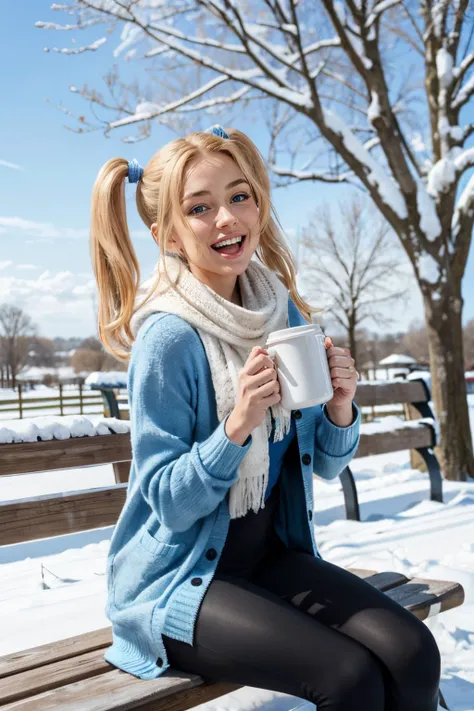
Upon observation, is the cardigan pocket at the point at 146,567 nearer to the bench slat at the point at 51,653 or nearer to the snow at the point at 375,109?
the bench slat at the point at 51,653

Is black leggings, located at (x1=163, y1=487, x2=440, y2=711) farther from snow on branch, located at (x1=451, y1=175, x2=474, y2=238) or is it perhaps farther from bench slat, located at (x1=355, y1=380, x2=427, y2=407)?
snow on branch, located at (x1=451, y1=175, x2=474, y2=238)

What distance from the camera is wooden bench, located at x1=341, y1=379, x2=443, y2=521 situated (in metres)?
5.50

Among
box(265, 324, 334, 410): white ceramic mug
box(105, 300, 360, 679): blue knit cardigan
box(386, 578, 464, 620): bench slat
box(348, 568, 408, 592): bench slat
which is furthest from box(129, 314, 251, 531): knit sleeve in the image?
box(348, 568, 408, 592): bench slat

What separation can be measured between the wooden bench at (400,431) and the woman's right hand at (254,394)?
396cm

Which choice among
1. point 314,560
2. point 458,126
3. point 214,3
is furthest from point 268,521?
point 458,126

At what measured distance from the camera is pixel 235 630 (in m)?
1.46

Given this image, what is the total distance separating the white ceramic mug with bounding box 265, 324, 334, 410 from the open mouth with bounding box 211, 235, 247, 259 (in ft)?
1.30

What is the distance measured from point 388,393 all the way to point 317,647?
435cm

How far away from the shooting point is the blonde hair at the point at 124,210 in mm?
1819

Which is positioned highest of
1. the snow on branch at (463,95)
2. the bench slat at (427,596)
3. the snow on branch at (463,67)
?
the snow on branch at (463,67)

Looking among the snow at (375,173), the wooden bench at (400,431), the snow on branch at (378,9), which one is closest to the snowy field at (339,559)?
the wooden bench at (400,431)

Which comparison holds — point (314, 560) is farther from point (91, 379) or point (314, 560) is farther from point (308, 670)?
point (91, 379)

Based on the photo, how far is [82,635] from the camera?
1929 mm

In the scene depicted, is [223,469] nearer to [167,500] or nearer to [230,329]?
[167,500]
